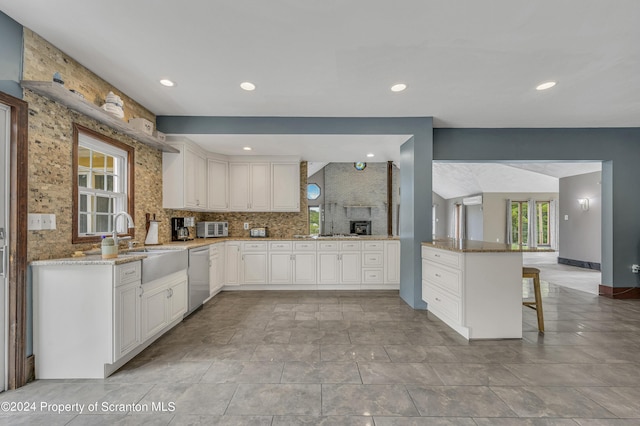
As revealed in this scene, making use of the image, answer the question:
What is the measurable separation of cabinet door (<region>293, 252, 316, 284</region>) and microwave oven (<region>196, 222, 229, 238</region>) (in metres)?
1.41

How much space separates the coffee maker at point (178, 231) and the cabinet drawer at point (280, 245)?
1.29 meters

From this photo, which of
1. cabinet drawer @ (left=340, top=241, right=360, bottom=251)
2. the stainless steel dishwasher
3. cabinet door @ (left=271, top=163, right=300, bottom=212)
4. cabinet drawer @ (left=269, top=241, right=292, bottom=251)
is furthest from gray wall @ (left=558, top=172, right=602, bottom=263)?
the stainless steel dishwasher

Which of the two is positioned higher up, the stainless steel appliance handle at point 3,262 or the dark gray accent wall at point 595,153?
the dark gray accent wall at point 595,153

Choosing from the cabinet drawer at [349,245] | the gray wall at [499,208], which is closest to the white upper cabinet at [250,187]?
the cabinet drawer at [349,245]

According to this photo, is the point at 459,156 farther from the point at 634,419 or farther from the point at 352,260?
the point at 634,419

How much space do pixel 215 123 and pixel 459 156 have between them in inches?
140


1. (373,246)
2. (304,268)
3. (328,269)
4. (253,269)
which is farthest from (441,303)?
(253,269)

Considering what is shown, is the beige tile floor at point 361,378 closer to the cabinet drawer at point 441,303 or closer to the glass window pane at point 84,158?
the cabinet drawer at point 441,303

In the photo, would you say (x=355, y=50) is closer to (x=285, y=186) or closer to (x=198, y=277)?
(x=285, y=186)

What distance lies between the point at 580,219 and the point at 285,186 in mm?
7536

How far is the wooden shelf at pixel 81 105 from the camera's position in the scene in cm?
199

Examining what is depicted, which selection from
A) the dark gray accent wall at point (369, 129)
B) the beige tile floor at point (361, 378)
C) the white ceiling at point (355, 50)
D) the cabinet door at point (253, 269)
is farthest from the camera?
the cabinet door at point (253, 269)

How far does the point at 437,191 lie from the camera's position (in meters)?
12.7

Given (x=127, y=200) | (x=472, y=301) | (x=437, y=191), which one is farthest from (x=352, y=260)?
(x=437, y=191)
